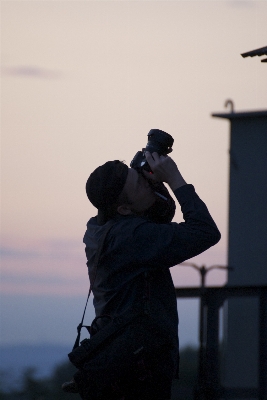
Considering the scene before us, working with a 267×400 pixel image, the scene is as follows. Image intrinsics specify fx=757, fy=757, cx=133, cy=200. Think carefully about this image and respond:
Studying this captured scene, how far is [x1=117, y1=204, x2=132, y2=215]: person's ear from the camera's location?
3.57 metres

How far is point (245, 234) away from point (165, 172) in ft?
33.1

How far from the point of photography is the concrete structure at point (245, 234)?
12.5 meters

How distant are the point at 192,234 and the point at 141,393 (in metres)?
0.75

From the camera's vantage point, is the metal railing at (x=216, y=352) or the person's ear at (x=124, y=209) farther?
the metal railing at (x=216, y=352)

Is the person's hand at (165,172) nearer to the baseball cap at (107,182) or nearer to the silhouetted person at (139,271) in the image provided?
the silhouetted person at (139,271)

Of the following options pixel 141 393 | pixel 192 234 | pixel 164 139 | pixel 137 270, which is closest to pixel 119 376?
pixel 141 393

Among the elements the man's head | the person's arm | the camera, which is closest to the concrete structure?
the camera

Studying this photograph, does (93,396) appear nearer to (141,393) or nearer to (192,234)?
(141,393)

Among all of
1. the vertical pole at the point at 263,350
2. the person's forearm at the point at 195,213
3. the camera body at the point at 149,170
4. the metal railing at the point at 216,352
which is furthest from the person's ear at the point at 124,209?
the vertical pole at the point at 263,350

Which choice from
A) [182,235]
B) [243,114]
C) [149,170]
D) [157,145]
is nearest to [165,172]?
[149,170]

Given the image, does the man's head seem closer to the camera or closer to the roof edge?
the camera

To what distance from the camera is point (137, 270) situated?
11.4ft

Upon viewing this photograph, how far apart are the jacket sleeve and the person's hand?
0.16ft

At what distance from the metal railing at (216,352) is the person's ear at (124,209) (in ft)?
8.33
